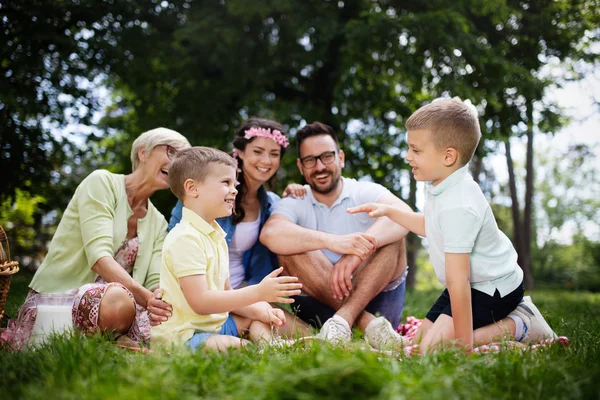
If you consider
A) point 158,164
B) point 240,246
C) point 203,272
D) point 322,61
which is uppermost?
point 322,61

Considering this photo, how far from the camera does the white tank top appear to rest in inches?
151

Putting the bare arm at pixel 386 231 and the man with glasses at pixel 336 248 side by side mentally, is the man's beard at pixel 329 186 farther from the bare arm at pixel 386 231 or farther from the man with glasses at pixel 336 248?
the bare arm at pixel 386 231

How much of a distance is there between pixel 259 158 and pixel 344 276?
111 cm

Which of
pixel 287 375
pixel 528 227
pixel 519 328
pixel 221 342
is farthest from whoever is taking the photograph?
pixel 528 227

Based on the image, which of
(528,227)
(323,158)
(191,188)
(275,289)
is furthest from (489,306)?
(528,227)

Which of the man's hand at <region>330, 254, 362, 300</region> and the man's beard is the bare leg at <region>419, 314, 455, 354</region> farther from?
the man's beard

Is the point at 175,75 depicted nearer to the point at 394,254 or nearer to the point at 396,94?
the point at 396,94

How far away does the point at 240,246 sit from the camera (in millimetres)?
3875

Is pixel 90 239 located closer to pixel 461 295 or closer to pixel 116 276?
pixel 116 276

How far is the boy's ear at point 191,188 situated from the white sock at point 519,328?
1.91m

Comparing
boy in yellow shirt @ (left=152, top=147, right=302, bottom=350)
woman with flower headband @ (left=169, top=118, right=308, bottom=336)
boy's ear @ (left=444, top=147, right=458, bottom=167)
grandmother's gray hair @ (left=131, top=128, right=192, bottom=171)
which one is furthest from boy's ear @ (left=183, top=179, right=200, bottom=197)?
boy's ear @ (left=444, top=147, right=458, bottom=167)

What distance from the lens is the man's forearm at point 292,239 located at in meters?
3.53

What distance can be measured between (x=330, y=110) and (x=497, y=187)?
14.5 meters

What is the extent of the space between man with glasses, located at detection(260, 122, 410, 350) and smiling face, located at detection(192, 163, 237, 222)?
0.85 metres
